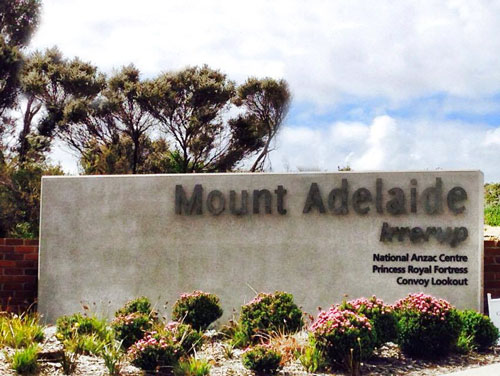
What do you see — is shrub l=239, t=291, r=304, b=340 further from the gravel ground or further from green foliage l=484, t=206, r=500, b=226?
green foliage l=484, t=206, r=500, b=226

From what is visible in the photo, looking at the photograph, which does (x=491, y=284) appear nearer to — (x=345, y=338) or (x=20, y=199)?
(x=345, y=338)

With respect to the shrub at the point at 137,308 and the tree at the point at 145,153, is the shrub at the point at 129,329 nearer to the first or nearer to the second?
the shrub at the point at 137,308

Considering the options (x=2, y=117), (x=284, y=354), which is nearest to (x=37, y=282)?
(x=284, y=354)

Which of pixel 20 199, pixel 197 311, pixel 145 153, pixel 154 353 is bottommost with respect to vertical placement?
pixel 154 353

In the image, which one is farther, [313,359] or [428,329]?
[428,329]

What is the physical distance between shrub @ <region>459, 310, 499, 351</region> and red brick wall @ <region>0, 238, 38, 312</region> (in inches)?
344

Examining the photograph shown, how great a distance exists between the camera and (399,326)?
10.4m

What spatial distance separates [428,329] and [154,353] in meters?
3.97

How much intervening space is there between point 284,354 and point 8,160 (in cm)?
2457

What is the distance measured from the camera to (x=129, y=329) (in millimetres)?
10086

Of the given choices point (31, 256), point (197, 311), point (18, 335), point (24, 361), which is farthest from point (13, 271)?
point (24, 361)

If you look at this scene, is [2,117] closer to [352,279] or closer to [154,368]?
[352,279]

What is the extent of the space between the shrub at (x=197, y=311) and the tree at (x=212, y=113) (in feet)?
73.3

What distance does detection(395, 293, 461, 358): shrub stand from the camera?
33.8ft
